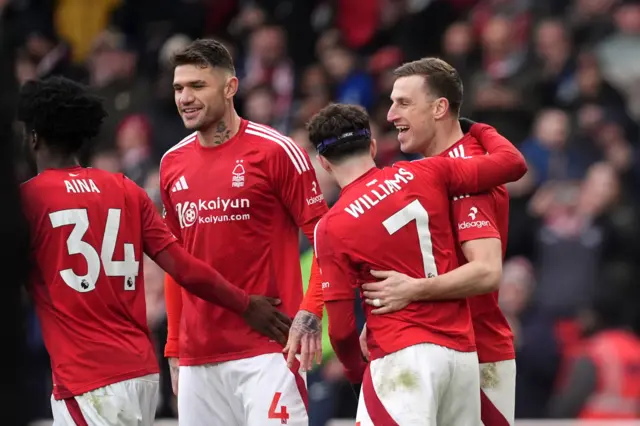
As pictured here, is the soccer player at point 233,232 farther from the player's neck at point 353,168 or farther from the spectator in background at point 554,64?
the spectator in background at point 554,64

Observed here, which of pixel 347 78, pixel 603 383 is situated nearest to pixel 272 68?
pixel 347 78

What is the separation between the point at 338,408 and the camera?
9844 mm

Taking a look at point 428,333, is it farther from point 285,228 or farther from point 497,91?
point 497,91

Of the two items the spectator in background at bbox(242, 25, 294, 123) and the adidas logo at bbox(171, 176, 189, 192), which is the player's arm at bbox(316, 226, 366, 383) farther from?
the spectator in background at bbox(242, 25, 294, 123)

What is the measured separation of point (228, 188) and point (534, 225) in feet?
18.5

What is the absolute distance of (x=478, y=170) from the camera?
4.97 metres

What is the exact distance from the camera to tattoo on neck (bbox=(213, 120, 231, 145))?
5652mm

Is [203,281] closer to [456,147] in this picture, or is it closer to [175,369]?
[175,369]

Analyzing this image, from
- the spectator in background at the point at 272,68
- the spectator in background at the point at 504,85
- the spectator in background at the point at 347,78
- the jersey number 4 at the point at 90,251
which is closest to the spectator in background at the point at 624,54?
the spectator in background at the point at 504,85

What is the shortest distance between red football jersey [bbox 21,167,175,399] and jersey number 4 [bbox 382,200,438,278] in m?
1.07

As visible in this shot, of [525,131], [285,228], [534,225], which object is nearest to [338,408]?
[534,225]

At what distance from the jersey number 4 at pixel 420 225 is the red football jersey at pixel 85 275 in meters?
1.07

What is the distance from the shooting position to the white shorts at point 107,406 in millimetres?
4750

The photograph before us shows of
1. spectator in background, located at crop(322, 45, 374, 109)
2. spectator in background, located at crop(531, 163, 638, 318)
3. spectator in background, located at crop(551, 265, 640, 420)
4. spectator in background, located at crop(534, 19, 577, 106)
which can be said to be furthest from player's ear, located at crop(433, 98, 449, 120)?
spectator in background, located at crop(322, 45, 374, 109)
